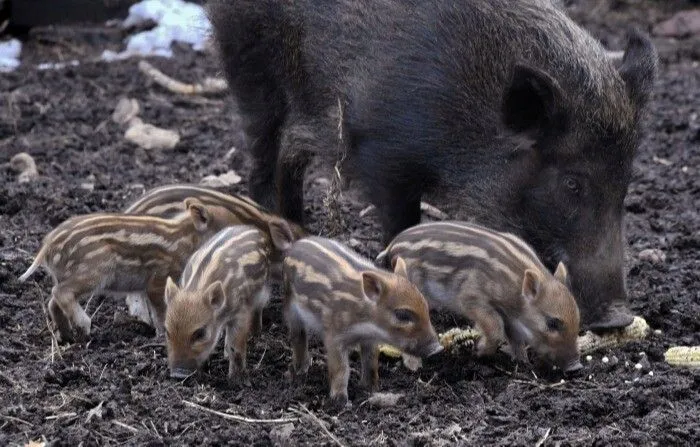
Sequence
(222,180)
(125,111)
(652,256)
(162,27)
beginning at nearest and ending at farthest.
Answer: (652,256), (222,180), (125,111), (162,27)

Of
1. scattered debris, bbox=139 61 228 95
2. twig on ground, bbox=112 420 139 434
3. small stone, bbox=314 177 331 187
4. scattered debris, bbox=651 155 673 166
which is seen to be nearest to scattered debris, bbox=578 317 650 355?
twig on ground, bbox=112 420 139 434

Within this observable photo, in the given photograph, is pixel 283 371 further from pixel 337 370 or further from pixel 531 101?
pixel 531 101

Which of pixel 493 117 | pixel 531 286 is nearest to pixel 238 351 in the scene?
pixel 531 286

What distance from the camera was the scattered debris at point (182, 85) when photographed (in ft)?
31.2

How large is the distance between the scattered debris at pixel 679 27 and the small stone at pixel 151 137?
516 centimetres

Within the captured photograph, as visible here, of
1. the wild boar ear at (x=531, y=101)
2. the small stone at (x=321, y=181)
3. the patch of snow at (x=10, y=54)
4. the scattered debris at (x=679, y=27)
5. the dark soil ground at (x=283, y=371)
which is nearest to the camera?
the dark soil ground at (x=283, y=371)

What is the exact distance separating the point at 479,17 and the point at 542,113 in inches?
23.3

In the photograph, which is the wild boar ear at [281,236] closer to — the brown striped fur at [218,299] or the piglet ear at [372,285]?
the brown striped fur at [218,299]

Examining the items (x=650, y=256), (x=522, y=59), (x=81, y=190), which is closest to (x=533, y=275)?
(x=522, y=59)

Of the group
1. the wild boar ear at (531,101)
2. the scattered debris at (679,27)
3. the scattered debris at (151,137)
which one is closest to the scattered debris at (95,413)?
the wild boar ear at (531,101)

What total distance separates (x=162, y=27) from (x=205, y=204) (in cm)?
580

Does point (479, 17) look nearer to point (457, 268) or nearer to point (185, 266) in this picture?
point (457, 268)

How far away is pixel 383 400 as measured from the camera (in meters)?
4.54

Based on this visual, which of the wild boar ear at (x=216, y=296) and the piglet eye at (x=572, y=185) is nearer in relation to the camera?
the wild boar ear at (x=216, y=296)
